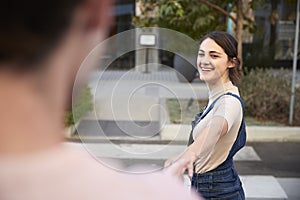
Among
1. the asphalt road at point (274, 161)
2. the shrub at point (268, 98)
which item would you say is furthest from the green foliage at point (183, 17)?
the asphalt road at point (274, 161)

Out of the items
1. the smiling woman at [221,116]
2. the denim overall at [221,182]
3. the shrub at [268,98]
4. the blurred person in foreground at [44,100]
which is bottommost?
the shrub at [268,98]

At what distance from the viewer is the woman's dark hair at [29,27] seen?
0.49 m

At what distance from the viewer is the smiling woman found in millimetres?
2175

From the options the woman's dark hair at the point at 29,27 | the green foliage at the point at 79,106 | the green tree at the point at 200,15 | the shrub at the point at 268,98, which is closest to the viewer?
the woman's dark hair at the point at 29,27

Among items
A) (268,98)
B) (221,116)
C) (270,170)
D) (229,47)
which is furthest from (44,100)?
(268,98)

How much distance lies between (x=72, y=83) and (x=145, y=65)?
1100 millimetres

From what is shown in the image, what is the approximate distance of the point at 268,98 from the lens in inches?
304

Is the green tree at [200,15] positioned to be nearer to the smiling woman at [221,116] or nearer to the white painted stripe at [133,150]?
the smiling woman at [221,116]

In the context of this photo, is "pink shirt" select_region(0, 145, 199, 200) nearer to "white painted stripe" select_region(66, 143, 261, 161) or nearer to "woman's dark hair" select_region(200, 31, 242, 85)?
"white painted stripe" select_region(66, 143, 261, 161)

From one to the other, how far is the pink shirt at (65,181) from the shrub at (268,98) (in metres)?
7.32

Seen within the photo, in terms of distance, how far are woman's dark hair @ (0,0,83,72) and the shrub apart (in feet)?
24.3

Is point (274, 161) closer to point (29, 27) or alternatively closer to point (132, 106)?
point (132, 106)

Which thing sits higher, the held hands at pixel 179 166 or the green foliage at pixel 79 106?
the green foliage at pixel 79 106

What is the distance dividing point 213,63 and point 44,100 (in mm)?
1803
